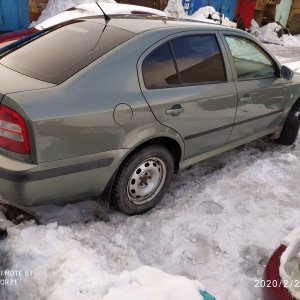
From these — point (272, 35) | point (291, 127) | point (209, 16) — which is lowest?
point (272, 35)

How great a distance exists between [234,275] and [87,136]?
145 centimetres

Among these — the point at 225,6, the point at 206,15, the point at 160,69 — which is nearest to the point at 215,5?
the point at 225,6

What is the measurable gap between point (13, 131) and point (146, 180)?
1.23 meters

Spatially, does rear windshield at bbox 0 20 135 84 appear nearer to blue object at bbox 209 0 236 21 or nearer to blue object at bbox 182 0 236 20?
blue object at bbox 182 0 236 20

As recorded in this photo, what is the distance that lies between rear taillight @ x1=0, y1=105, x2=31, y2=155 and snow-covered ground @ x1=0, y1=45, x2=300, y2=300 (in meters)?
0.66

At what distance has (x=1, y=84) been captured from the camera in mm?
2223

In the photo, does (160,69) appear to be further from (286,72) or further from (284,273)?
(286,72)

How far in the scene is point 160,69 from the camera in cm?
270

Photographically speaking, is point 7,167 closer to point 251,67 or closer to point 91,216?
point 91,216

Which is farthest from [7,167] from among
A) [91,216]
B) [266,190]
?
[266,190]

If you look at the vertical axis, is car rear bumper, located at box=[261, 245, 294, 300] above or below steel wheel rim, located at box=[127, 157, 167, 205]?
above

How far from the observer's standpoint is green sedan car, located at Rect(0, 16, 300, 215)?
2.16 meters

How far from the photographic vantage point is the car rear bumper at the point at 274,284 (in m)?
1.63

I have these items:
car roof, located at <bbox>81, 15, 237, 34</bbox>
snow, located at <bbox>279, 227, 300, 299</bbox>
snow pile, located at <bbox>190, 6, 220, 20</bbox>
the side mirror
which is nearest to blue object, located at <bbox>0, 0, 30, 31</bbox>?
snow pile, located at <bbox>190, 6, 220, 20</bbox>
